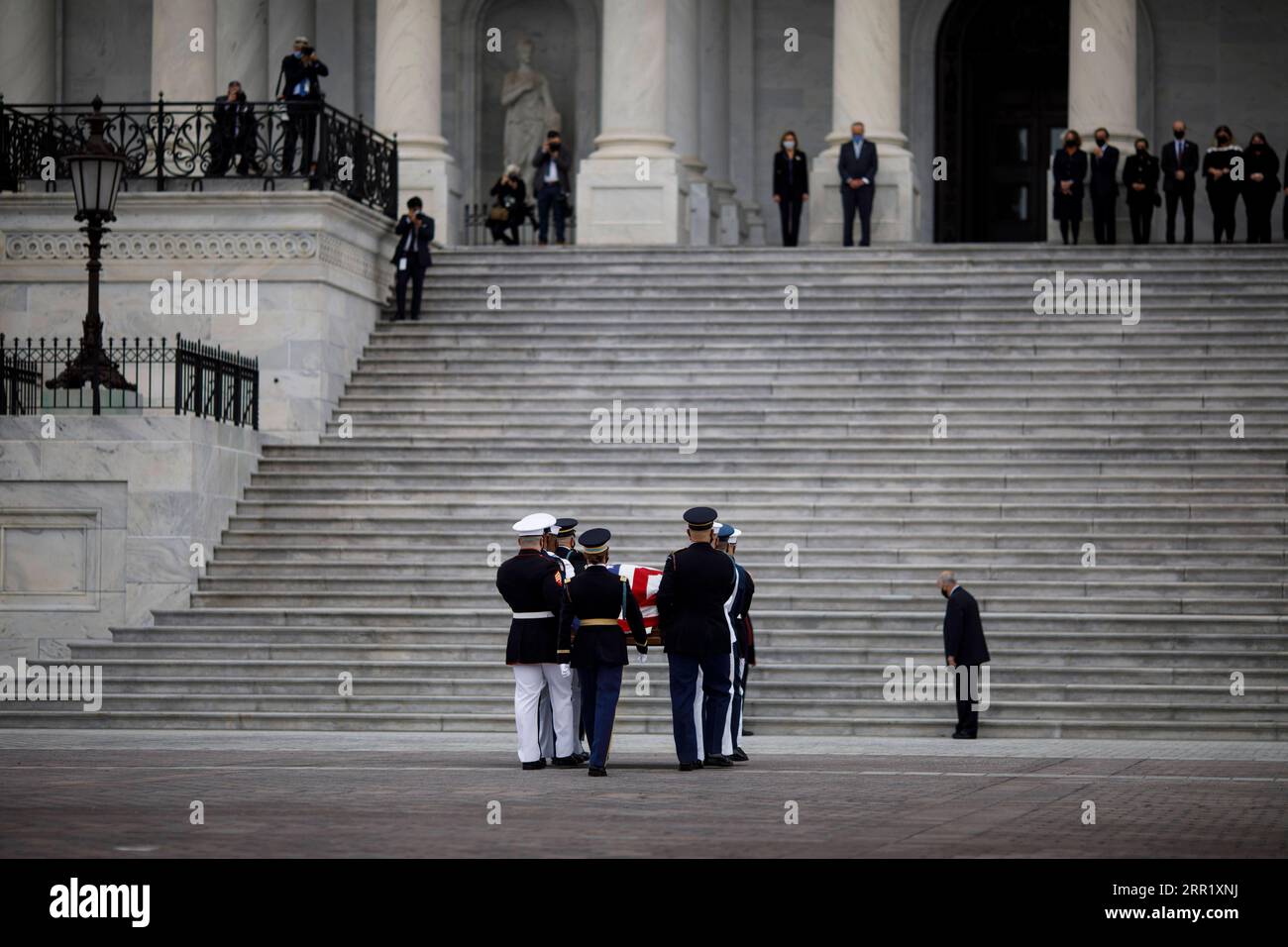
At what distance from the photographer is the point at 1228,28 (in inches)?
1634

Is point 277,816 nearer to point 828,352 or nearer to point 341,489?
point 341,489

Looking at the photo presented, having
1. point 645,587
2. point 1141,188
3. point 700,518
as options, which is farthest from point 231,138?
point 700,518

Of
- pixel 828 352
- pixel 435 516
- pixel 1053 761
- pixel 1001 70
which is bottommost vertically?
pixel 1053 761

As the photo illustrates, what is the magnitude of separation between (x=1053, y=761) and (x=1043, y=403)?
10.2 meters

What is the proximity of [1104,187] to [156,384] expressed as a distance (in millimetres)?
14036

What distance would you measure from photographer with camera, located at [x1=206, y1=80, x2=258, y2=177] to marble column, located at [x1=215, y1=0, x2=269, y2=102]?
24.7ft

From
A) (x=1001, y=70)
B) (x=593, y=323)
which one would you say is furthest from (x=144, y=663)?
(x=1001, y=70)

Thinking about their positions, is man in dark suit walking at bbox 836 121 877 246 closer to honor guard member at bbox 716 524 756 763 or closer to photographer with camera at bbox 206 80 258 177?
photographer with camera at bbox 206 80 258 177

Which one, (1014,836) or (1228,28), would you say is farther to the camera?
(1228,28)

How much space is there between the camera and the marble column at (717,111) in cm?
4069

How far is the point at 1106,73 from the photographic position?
35.2 metres

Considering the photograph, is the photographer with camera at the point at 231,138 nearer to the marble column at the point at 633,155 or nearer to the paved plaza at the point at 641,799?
the marble column at the point at 633,155

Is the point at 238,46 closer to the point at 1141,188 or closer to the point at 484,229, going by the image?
the point at 484,229
